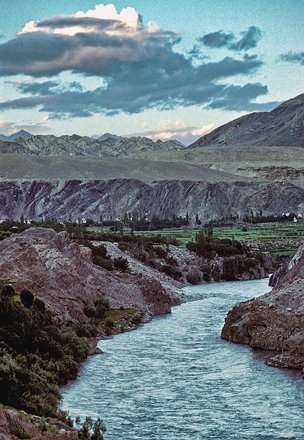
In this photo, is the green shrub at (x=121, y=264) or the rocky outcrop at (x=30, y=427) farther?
the green shrub at (x=121, y=264)

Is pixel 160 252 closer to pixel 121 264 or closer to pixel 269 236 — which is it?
pixel 121 264

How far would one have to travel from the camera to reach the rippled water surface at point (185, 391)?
32812 millimetres

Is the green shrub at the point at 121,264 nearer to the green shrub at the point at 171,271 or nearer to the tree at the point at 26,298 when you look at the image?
the green shrub at the point at 171,271

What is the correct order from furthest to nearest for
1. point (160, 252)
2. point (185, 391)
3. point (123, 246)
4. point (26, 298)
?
1. point (160, 252)
2. point (123, 246)
3. point (26, 298)
4. point (185, 391)

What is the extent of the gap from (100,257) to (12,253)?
23685mm

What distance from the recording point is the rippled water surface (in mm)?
32812

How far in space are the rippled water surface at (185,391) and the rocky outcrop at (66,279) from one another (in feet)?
20.1

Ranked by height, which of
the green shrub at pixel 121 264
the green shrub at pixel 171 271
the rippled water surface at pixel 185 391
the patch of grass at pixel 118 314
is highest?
the green shrub at pixel 121 264

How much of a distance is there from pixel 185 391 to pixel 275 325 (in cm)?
1351

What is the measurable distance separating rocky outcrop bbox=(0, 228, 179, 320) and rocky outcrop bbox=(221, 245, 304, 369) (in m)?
11.7

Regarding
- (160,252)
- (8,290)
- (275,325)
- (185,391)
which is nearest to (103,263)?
(160,252)

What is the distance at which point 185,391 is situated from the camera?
4006cm

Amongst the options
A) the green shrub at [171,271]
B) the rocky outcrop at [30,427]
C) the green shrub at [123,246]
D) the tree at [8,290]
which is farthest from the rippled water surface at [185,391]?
the green shrub at [171,271]

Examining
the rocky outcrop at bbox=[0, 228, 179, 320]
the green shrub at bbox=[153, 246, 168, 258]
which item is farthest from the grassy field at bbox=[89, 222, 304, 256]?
the rocky outcrop at bbox=[0, 228, 179, 320]
